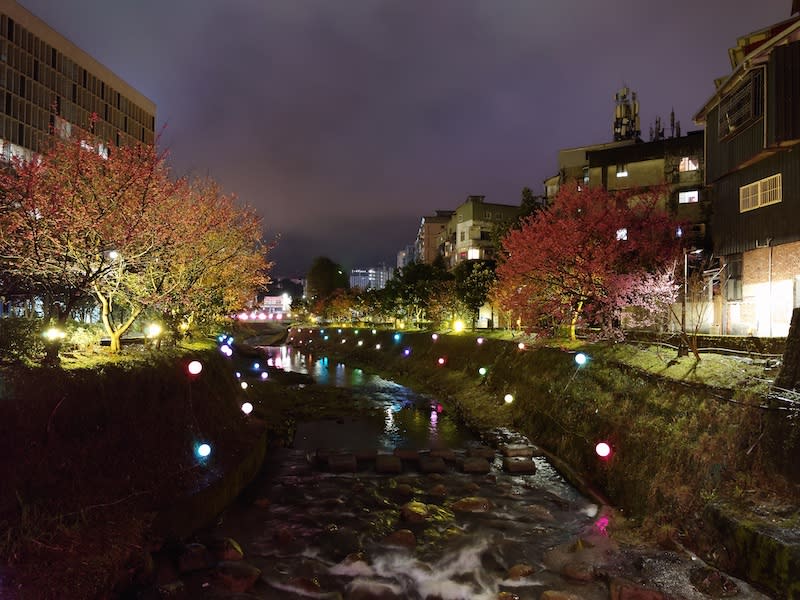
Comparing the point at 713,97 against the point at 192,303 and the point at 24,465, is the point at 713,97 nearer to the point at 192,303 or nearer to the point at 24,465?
the point at 192,303

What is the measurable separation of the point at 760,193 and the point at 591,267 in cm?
918

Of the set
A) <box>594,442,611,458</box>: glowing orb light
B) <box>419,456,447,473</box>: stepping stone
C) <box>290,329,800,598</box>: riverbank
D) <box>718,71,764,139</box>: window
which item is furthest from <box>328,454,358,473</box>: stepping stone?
<box>718,71,764,139</box>: window

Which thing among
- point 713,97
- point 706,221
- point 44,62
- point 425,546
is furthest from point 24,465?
point 44,62

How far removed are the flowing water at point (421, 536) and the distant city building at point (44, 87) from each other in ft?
146

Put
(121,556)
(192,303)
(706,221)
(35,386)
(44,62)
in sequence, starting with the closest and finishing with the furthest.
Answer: (121,556) < (35,386) < (192,303) < (706,221) < (44,62)

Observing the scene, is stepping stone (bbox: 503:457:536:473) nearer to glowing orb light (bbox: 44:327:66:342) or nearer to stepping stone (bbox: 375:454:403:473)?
stepping stone (bbox: 375:454:403:473)

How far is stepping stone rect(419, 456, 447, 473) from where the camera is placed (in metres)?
19.8

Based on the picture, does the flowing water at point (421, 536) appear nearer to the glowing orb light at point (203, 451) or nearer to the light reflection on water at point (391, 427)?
the glowing orb light at point (203, 451)

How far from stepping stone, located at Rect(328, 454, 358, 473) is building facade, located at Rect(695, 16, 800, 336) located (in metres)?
21.3

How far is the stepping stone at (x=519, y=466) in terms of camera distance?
768 inches

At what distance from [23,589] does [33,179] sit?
15.3 meters

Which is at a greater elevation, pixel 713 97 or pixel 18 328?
pixel 713 97

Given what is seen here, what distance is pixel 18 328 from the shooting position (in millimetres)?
14812

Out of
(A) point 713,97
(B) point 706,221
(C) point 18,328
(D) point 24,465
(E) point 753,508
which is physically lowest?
(E) point 753,508
